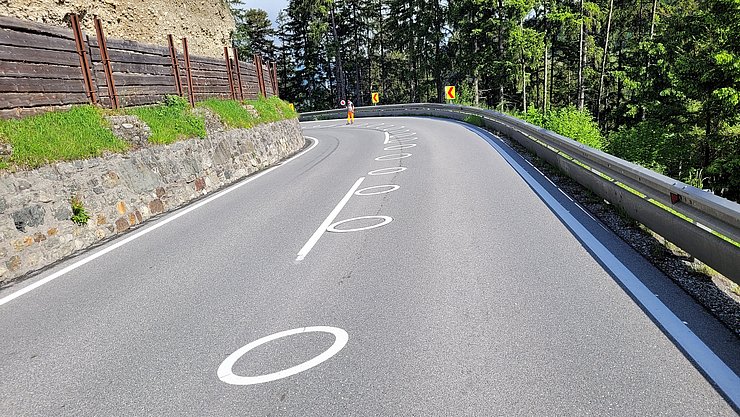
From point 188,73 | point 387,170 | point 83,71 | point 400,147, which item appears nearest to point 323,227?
point 387,170

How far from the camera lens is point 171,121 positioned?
1109 cm

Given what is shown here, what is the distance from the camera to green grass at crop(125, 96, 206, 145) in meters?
10.2

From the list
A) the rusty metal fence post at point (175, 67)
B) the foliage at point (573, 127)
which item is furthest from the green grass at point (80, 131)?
the foliage at point (573, 127)

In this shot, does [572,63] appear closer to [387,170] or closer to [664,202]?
[387,170]

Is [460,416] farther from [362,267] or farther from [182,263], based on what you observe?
[182,263]

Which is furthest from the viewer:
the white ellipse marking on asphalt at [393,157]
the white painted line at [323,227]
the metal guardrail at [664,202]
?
the white ellipse marking on asphalt at [393,157]

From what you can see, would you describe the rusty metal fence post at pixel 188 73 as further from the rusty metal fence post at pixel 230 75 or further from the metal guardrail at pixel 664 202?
the metal guardrail at pixel 664 202

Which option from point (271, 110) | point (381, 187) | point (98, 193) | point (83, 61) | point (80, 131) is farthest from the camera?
point (271, 110)

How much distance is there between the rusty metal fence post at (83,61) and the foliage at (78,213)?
305 centimetres

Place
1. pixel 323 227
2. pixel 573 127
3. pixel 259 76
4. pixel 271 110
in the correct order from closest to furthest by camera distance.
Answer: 1. pixel 323 227
2. pixel 573 127
3. pixel 271 110
4. pixel 259 76

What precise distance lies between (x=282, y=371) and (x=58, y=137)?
22.3 feet

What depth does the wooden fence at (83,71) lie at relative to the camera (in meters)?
7.29

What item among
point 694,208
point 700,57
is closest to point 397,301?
point 694,208

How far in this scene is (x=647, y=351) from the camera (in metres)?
3.11
